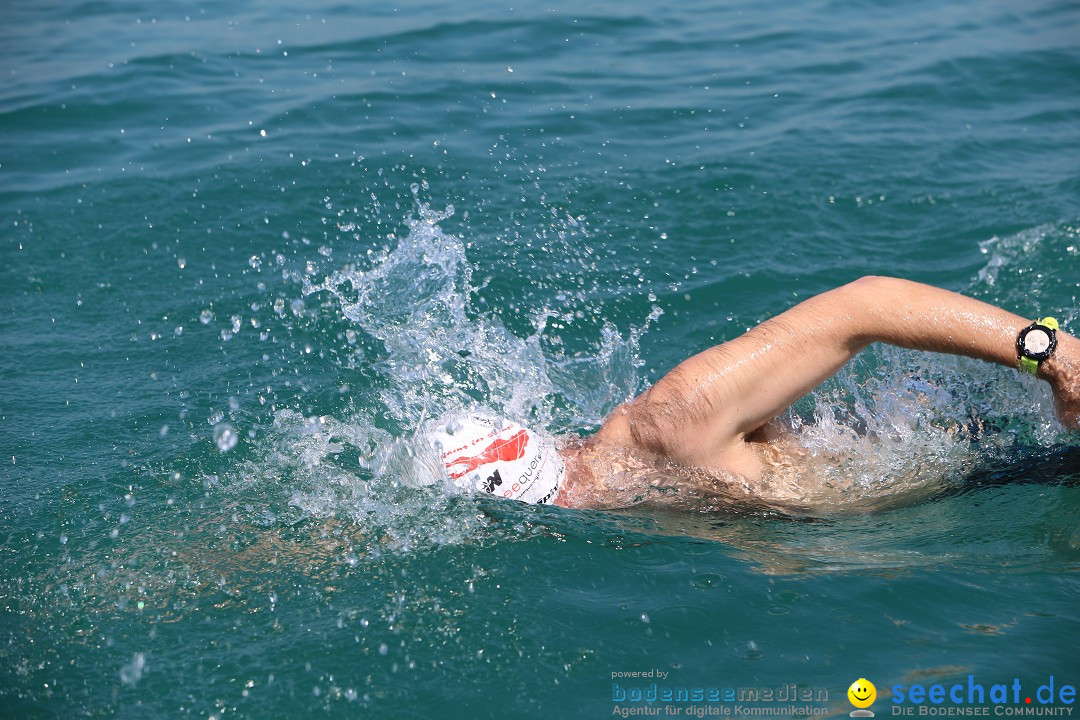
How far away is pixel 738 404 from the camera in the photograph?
14.2 feet

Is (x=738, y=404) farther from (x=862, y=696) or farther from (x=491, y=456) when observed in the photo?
(x=862, y=696)

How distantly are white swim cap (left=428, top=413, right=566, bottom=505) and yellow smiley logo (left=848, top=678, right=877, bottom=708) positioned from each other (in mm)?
1544

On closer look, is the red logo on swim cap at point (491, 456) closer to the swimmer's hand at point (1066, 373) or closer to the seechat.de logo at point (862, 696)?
the seechat.de logo at point (862, 696)

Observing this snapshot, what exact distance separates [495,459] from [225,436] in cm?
163

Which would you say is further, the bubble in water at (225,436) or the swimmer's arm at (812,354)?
the bubble in water at (225,436)

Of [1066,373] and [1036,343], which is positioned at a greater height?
[1036,343]

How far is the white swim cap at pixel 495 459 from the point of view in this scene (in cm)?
458

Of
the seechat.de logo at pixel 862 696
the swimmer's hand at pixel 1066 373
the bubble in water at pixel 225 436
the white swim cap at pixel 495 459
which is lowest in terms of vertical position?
the seechat.de logo at pixel 862 696

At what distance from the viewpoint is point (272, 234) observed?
26.0 feet

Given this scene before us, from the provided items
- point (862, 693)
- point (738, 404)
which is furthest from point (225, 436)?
point (862, 693)

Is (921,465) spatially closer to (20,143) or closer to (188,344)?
(188,344)

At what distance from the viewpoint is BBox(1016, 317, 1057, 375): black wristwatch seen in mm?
4035

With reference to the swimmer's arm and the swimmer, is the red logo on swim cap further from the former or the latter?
the swimmer's arm

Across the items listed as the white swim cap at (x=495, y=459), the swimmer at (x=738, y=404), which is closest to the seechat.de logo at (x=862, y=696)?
the swimmer at (x=738, y=404)
